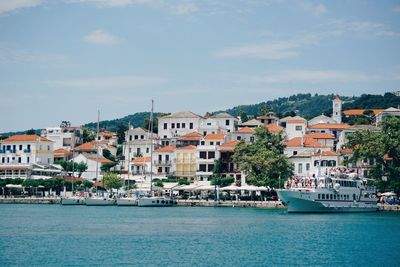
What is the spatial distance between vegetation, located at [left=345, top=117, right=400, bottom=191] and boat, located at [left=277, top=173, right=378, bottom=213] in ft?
10.6

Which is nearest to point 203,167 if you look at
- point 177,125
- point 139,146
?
point 139,146

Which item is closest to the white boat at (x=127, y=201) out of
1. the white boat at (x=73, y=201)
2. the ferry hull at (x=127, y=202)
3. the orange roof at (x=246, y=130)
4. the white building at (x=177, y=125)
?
the ferry hull at (x=127, y=202)

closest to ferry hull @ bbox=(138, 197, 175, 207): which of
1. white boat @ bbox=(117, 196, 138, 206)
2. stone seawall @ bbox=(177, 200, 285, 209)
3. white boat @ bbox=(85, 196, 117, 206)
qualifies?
white boat @ bbox=(117, 196, 138, 206)

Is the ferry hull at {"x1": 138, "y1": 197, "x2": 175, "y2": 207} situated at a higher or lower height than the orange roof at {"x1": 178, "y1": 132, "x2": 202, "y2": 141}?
lower

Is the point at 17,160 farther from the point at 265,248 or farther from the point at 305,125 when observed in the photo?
the point at 265,248

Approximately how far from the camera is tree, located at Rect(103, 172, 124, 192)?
8988 centimetres

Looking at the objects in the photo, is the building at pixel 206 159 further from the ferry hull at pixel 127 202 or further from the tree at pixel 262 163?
the ferry hull at pixel 127 202

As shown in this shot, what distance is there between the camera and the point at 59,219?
61594 millimetres

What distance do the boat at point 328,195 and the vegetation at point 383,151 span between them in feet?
10.6

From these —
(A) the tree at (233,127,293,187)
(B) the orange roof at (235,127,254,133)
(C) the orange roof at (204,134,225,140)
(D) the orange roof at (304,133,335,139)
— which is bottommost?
(A) the tree at (233,127,293,187)

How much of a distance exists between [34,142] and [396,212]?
52360mm

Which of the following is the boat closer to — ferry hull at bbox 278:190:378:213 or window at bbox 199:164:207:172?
ferry hull at bbox 278:190:378:213

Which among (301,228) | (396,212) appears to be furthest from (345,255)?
(396,212)

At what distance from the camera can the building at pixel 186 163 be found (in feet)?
307
